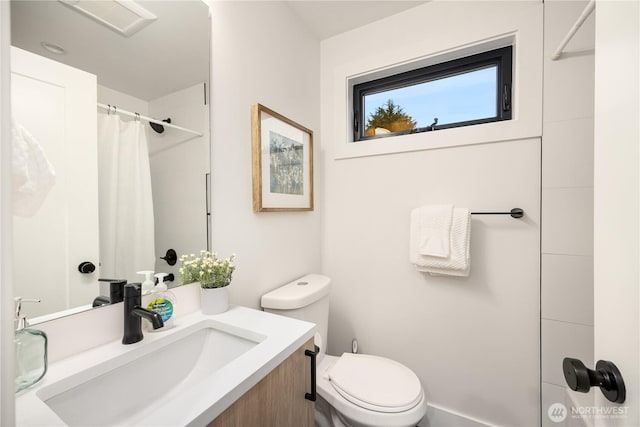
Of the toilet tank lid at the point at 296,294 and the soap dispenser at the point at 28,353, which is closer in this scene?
the soap dispenser at the point at 28,353

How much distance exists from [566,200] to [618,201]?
0.95 meters

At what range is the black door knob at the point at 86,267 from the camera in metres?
0.72

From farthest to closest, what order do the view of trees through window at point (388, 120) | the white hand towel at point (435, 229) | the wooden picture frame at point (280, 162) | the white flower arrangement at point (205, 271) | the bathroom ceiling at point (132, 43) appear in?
the view of trees through window at point (388, 120) < the white hand towel at point (435, 229) < the wooden picture frame at point (280, 162) < the white flower arrangement at point (205, 271) < the bathroom ceiling at point (132, 43)

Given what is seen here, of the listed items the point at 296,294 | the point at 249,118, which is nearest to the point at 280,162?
the point at 249,118

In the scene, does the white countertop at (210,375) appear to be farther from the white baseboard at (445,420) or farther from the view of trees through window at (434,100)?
the view of trees through window at (434,100)

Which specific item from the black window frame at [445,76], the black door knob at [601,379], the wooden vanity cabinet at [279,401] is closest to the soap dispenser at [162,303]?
the wooden vanity cabinet at [279,401]

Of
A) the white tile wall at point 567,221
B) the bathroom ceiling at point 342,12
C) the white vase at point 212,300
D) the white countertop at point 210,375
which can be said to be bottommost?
the white countertop at point 210,375

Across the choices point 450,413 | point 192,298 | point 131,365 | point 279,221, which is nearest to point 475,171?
point 279,221

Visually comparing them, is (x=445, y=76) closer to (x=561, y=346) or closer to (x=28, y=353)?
(x=561, y=346)

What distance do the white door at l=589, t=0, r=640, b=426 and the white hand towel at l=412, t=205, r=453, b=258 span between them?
807 millimetres

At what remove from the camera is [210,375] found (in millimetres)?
681

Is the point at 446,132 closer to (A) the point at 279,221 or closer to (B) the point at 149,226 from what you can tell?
(A) the point at 279,221

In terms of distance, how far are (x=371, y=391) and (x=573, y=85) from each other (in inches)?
61.8

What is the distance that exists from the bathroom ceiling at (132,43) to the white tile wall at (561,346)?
1848mm
